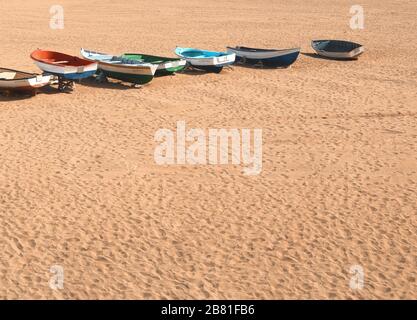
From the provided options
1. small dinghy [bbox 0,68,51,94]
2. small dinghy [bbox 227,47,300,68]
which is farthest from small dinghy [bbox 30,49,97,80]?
small dinghy [bbox 227,47,300,68]

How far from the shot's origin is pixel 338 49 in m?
25.7

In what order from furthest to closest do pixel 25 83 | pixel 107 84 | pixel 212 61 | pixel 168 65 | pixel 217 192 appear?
1. pixel 212 61
2. pixel 168 65
3. pixel 107 84
4. pixel 25 83
5. pixel 217 192

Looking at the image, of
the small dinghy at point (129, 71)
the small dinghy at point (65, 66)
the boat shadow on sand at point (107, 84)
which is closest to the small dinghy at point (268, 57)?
the small dinghy at point (129, 71)

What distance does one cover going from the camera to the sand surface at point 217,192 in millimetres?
8703

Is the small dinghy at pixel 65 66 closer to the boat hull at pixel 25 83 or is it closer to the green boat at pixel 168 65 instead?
the boat hull at pixel 25 83

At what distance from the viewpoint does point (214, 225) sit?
10266 millimetres

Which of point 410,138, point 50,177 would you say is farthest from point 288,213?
point 410,138

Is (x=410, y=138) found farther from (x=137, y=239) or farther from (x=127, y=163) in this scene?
(x=137, y=239)

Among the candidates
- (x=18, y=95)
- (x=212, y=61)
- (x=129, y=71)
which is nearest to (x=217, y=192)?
(x=129, y=71)

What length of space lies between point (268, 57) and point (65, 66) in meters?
8.45

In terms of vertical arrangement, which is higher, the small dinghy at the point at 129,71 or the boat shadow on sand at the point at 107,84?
the small dinghy at the point at 129,71

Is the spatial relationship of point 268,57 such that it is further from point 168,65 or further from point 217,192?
point 217,192

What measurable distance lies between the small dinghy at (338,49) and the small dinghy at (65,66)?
11190 mm

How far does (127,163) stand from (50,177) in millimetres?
1784
